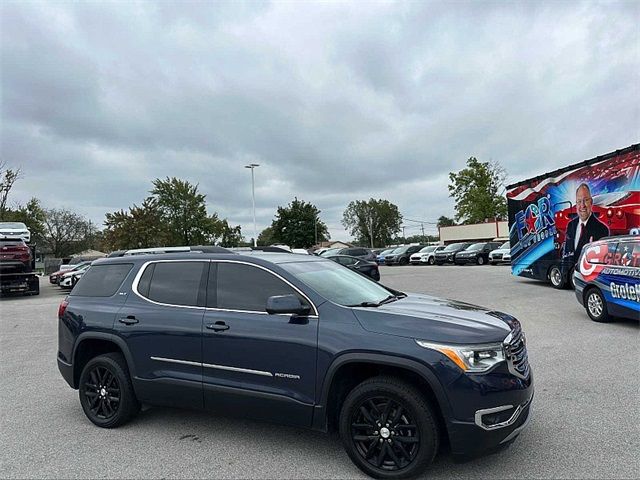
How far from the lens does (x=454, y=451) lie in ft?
10.5

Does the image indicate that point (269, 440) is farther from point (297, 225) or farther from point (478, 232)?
point (297, 225)

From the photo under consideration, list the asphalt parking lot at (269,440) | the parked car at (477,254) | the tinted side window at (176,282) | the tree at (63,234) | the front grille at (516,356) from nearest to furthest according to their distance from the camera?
the front grille at (516,356) < the asphalt parking lot at (269,440) < the tinted side window at (176,282) < the parked car at (477,254) < the tree at (63,234)

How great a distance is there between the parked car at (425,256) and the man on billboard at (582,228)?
22237 mm

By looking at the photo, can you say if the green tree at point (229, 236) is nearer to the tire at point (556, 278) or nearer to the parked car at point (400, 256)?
the parked car at point (400, 256)

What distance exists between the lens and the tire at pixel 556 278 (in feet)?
47.9

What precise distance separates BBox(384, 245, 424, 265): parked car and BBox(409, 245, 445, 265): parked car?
1300 millimetres

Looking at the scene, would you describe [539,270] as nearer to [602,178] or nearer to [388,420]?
[602,178]

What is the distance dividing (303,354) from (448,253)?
3292cm

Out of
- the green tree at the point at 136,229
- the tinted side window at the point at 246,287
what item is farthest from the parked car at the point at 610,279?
the green tree at the point at 136,229

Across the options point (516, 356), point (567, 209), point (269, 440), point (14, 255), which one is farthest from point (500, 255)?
point (269, 440)

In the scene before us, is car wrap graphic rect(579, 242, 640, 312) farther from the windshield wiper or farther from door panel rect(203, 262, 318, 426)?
door panel rect(203, 262, 318, 426)

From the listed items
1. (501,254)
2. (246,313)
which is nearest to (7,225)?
(246,313)

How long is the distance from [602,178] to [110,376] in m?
12.6

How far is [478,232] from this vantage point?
191ft
